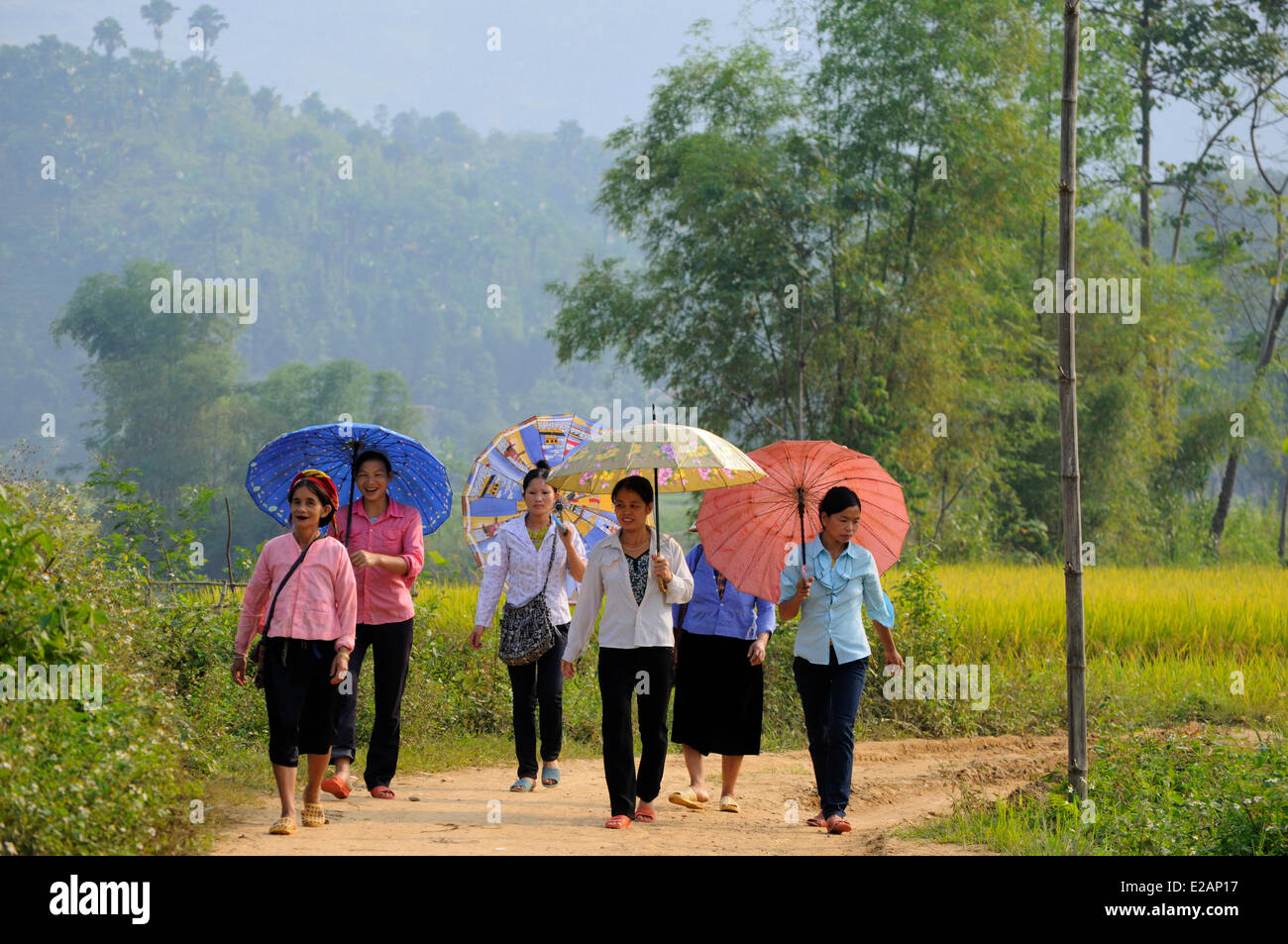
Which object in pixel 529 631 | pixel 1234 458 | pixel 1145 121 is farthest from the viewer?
pixel 1145 121

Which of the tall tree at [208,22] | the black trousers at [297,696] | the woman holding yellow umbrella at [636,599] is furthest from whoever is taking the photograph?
the tall tree at [208,22]

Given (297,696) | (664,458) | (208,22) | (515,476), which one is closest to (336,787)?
(297,696)

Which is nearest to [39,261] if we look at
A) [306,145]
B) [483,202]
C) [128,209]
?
[128,209]

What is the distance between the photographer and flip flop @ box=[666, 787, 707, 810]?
20.2 ft

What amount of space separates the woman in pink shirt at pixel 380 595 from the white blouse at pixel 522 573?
52cm

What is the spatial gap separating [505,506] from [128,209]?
3779 inches

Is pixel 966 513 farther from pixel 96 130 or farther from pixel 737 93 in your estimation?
pixel 96 130

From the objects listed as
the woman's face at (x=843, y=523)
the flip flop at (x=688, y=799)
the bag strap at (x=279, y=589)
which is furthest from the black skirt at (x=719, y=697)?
the bag strap at (x=279, y=589)

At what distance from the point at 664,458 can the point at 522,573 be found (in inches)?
60.9

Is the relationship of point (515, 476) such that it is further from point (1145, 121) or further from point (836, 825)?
point (1145, 121)

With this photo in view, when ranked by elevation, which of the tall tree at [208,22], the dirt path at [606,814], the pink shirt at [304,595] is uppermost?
the tall tree at [208,22]

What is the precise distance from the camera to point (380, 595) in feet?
20.5

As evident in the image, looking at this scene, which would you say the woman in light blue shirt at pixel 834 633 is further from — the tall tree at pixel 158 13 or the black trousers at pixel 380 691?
the tall tree at pixel 158 13

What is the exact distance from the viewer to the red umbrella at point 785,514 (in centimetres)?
598
